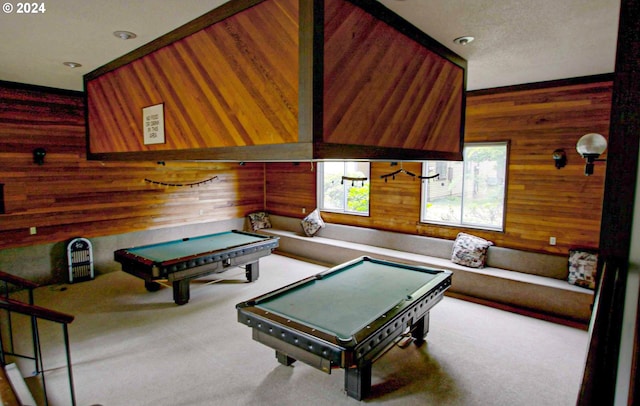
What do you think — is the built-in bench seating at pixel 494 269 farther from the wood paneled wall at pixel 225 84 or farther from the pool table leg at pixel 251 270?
the wood paneled wall at pixel 225 84

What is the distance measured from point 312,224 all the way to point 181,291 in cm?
313

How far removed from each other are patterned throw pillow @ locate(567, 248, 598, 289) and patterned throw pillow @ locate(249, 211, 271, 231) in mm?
5992

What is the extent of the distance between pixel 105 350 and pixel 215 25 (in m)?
3.51

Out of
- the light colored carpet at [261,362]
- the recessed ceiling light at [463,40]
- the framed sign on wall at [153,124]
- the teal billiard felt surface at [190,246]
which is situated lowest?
the light colored carpet at [261,362]

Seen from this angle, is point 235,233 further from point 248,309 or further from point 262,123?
point 262,123

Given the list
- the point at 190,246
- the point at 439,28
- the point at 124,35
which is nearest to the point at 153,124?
the point at 124,35

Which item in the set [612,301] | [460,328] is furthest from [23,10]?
[460,328]

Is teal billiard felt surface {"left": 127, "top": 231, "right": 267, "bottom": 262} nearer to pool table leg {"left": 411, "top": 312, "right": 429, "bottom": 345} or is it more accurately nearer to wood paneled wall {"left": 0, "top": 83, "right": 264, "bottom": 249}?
wood paneled wall {"left": 0, "top": 83, "right": 264, "bottom": 249}

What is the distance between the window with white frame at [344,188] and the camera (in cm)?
697

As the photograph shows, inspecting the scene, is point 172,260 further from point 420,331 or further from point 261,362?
point 420,331

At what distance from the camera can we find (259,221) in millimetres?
8297

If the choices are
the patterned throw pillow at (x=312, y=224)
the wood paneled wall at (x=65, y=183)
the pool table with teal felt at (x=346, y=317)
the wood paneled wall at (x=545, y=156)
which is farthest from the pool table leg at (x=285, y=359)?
the wood paneled wall at (x=65, y=183)

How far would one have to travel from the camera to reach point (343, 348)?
2375mm

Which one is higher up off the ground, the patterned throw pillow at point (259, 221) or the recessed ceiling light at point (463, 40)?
the recessed ceiling light at point (463, 40)
